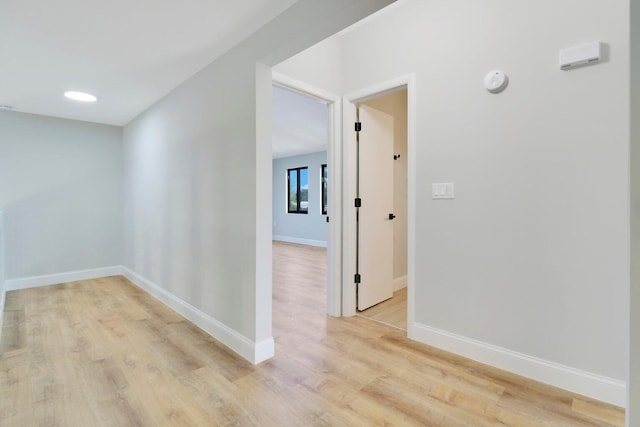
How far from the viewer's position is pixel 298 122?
4828mm

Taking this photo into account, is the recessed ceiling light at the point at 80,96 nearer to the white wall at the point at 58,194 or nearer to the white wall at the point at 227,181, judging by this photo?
the white wall at the point at 227,181

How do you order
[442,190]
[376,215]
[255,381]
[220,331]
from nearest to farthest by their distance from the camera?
[255,381]
[442,190]
[220,331]
[376,215]

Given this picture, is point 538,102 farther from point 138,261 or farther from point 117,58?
point 138,261

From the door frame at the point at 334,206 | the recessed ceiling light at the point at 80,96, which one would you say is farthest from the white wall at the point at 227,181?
the door frame at the point at 334,206

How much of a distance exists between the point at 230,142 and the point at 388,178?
1.72m

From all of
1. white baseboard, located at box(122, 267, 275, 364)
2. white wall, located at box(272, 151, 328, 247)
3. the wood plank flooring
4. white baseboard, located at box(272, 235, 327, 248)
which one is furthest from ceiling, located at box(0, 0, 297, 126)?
white baseboard, located at box(272, 235, 327, 248)

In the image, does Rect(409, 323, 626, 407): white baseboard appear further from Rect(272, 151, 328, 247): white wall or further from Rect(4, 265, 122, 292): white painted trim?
Rect(272, 151, 328, 247): white wall

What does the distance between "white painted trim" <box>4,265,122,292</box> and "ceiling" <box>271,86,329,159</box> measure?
3020 mm

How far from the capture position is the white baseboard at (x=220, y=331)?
203 centimetres

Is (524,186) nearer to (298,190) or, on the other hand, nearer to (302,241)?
(302,241)

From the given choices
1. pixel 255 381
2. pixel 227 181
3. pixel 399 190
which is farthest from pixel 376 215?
pixel 255 381

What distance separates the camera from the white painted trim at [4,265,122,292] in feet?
12.1

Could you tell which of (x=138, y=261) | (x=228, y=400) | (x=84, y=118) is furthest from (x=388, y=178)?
(x=84, y=118)

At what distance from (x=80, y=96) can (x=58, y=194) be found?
1.55 m
